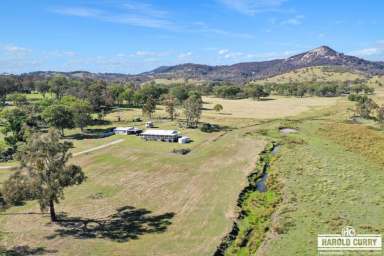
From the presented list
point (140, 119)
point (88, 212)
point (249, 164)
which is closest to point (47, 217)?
point (88, 212)

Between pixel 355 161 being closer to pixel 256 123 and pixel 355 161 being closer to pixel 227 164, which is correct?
pixel 227 164

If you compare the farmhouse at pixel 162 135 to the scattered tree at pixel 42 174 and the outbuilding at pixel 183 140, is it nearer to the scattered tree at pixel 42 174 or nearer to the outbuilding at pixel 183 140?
the outbuilding at pixel 183 140

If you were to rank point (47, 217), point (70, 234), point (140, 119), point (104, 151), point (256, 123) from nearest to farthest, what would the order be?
1. point (70, 234)
2. point (47, 217)
3. point (104, 151)
4. point (256, 123)
5. point (140, 119)

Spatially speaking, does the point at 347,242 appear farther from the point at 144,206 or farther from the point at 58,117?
the point at 58,117

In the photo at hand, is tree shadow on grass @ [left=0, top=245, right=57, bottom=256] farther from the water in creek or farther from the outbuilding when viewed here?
the outbuilding

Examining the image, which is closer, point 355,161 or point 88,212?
point 88,212

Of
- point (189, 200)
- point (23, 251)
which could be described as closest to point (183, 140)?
point (189, 200)

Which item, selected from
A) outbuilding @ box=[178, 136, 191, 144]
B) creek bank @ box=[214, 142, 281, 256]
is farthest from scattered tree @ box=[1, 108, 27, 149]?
creek bank @ box=[214, 142, 281, 256]

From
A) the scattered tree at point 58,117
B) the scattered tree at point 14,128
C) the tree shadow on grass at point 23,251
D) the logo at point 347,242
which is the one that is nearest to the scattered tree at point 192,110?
the scattered tree at point 58,117
